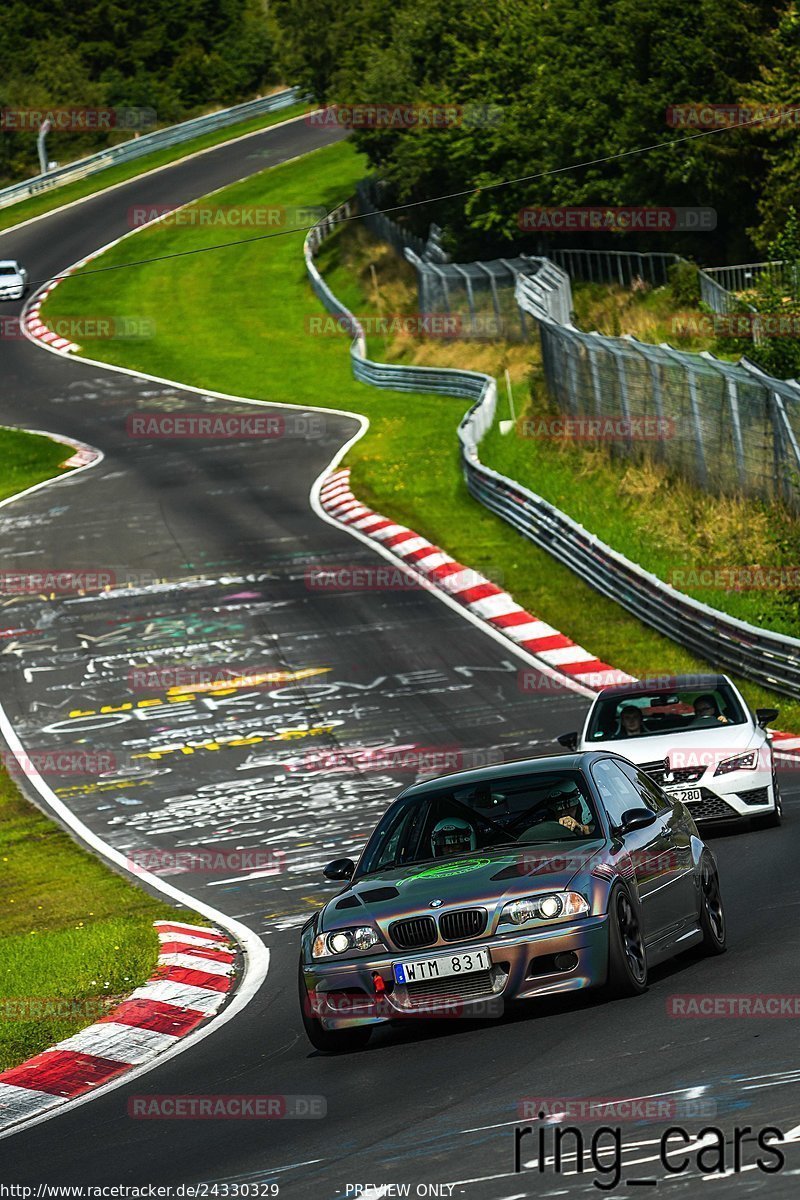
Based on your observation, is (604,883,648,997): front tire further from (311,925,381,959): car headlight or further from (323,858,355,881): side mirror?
(323,858,355,881): side mirror

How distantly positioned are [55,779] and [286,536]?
12.3m

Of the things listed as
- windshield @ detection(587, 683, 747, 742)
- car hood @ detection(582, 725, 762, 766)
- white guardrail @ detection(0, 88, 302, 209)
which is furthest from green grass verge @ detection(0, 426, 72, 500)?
white guardrail @ detection(0, 88, 302, 209)

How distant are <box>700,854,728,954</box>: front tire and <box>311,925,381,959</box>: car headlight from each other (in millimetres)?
2212

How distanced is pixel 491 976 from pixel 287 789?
10780 millimetres

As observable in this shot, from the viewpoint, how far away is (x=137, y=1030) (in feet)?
36.9

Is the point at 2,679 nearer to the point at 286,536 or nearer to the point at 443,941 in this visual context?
the point at 286,536

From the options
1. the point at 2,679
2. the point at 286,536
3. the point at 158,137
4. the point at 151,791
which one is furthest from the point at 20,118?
the point at 151,791

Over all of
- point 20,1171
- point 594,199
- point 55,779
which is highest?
point 594,199

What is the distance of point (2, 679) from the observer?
85.7 ft

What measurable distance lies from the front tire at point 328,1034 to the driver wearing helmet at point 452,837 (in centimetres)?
109

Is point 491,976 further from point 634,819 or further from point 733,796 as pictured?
point 733,796

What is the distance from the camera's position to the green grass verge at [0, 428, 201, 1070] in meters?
11.8

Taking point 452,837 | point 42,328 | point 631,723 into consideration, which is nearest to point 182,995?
point 452,837

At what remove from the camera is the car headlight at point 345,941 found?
9305mm
